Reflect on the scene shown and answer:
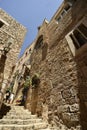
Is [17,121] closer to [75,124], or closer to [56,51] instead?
[75,124]

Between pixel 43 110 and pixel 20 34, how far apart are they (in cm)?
593

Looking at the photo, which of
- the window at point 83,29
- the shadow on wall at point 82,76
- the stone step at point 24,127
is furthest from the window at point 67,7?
the stone step at point 24,127

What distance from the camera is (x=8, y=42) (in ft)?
21.8

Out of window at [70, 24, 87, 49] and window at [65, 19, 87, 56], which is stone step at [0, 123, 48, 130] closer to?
window at [65, 19, 87, 56]

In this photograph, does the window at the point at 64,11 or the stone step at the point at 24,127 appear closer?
the stone step at the point at 24,127

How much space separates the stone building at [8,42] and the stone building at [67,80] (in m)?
2.06

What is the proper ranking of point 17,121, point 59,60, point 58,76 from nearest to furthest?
point 17,121 → point 58,76 → point 59,60

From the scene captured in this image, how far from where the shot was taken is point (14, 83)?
14.0 meters

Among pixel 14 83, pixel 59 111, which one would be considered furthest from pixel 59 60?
pixel 14 83

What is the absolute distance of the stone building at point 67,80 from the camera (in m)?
3.84

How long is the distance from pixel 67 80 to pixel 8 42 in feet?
13.2

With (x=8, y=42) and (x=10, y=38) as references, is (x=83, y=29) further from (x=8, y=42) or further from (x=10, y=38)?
(x=10, y=38)

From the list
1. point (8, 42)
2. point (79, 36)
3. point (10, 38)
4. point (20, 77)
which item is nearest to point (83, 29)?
point (79, 36)

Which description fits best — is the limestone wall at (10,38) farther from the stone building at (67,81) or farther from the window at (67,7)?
the window at (67,7)
